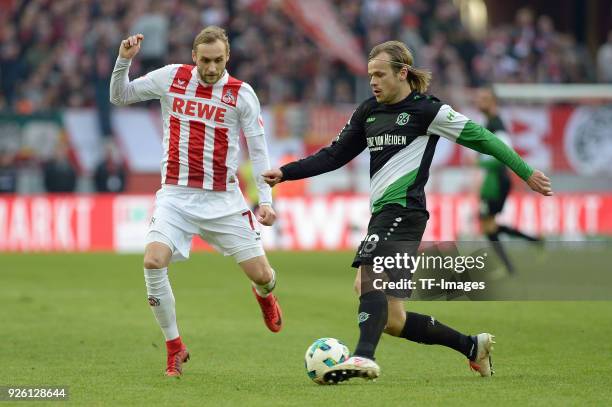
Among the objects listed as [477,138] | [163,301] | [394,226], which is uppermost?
[477,138]

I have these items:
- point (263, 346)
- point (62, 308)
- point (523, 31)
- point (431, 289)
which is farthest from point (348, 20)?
point (431, 289)

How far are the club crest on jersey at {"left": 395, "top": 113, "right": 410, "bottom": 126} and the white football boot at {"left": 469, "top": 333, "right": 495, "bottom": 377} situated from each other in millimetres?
1481

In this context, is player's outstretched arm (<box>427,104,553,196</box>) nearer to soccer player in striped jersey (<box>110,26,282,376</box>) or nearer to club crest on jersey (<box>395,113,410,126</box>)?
club crest on jersey (<box>395,113,410,126</box>)

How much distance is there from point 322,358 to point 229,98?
2.26m

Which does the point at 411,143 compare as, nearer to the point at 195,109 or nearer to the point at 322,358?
the point at 322,358

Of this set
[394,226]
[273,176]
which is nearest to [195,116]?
[273,176]

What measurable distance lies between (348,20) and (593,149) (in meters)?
6.14

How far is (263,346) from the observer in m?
10.3

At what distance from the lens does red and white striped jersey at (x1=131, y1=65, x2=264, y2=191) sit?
8.98 meters

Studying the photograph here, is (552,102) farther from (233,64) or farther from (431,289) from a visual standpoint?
(431,289)

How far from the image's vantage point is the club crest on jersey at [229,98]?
29.5 ft

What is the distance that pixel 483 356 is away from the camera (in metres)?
8.08

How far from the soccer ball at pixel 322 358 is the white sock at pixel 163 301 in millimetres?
1346

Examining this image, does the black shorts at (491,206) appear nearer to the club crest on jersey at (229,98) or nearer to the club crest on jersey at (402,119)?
the club crest on jersey at (229,98)
